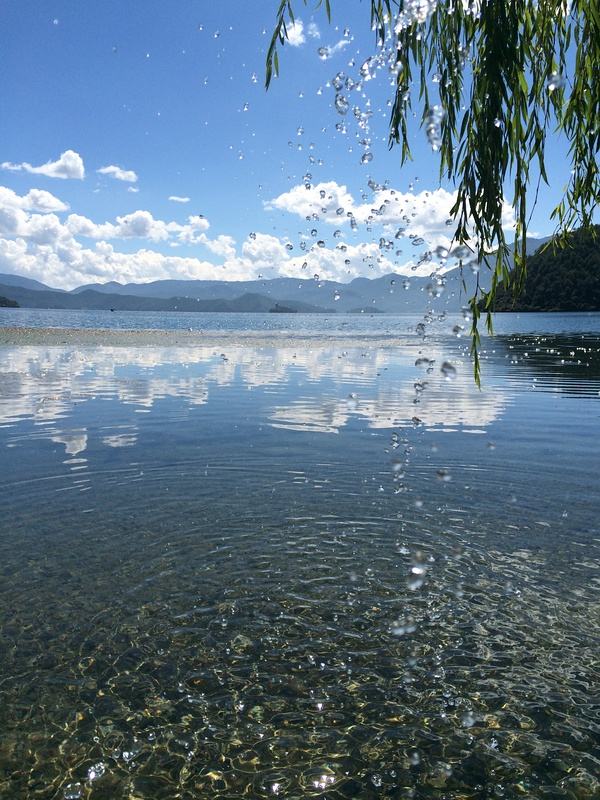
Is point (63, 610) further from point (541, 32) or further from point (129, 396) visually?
point (129, 396)

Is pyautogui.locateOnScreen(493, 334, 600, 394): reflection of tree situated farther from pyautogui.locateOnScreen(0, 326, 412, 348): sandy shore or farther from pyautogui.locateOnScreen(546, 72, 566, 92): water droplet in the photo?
pyautogui.locateOnScreen(546, 72, 566, 92): water droplet

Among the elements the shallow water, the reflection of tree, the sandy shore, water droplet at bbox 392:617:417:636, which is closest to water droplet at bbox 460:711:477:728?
the shallow water

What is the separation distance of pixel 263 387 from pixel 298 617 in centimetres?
1973

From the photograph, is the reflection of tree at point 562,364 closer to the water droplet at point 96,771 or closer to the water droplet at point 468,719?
the water droplet at point 468,719

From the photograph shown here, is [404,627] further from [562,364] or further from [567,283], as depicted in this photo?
[567,283]

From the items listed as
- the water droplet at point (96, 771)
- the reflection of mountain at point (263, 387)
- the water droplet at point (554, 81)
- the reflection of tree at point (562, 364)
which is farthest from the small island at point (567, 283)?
the water droplet at point (96, 771)

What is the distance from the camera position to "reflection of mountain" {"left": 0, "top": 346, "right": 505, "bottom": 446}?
18.2 meters

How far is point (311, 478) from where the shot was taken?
1180cm

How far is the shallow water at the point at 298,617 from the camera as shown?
4.47m

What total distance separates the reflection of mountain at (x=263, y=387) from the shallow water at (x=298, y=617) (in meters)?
2.80

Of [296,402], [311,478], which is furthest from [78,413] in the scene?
[311,478]

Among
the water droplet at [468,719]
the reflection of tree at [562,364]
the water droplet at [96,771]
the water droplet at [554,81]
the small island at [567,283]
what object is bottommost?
the water droplet at [468,719]

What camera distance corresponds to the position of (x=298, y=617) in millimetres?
6570

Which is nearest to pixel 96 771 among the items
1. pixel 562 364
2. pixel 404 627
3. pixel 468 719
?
pixel 468 719
